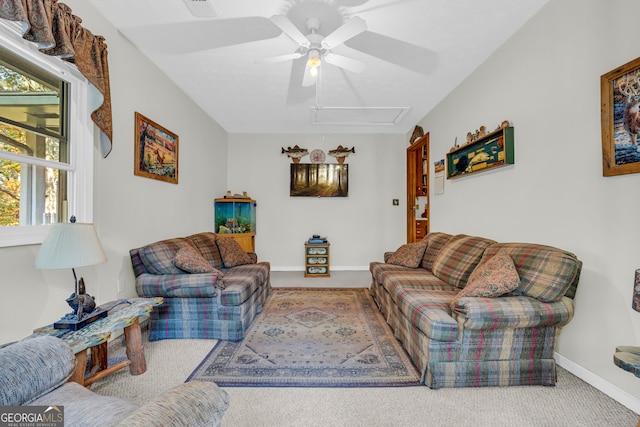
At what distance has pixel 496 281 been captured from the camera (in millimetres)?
1842

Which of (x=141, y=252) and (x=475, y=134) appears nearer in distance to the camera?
(x=141, y=252)

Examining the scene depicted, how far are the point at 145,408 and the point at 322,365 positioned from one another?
61.9 inches

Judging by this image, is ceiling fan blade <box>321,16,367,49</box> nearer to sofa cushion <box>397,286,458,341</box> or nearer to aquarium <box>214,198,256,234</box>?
sofa cushion <box>397,286,458,341</box>

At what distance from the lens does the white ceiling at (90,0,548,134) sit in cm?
207

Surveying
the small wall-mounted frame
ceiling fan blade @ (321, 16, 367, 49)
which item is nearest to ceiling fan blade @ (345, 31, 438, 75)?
ceiling fan blade @ (321, 16, 367, 49)

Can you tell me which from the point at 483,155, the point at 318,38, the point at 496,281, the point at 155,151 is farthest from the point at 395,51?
the point at 155,151

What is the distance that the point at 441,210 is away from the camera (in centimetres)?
388

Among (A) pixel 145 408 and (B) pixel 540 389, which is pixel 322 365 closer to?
(B) pixel 540 389

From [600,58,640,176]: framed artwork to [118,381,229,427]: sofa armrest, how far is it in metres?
2.25

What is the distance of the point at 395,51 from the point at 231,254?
2.85m

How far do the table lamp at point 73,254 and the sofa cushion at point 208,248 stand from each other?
5.01 feet

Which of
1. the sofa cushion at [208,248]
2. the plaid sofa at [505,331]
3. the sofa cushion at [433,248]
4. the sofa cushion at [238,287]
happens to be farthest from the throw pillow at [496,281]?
the sofa cushion at [208,248]

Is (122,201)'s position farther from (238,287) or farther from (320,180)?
(320,180)

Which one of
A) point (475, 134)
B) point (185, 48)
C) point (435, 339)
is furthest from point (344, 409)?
point (185, 48)
